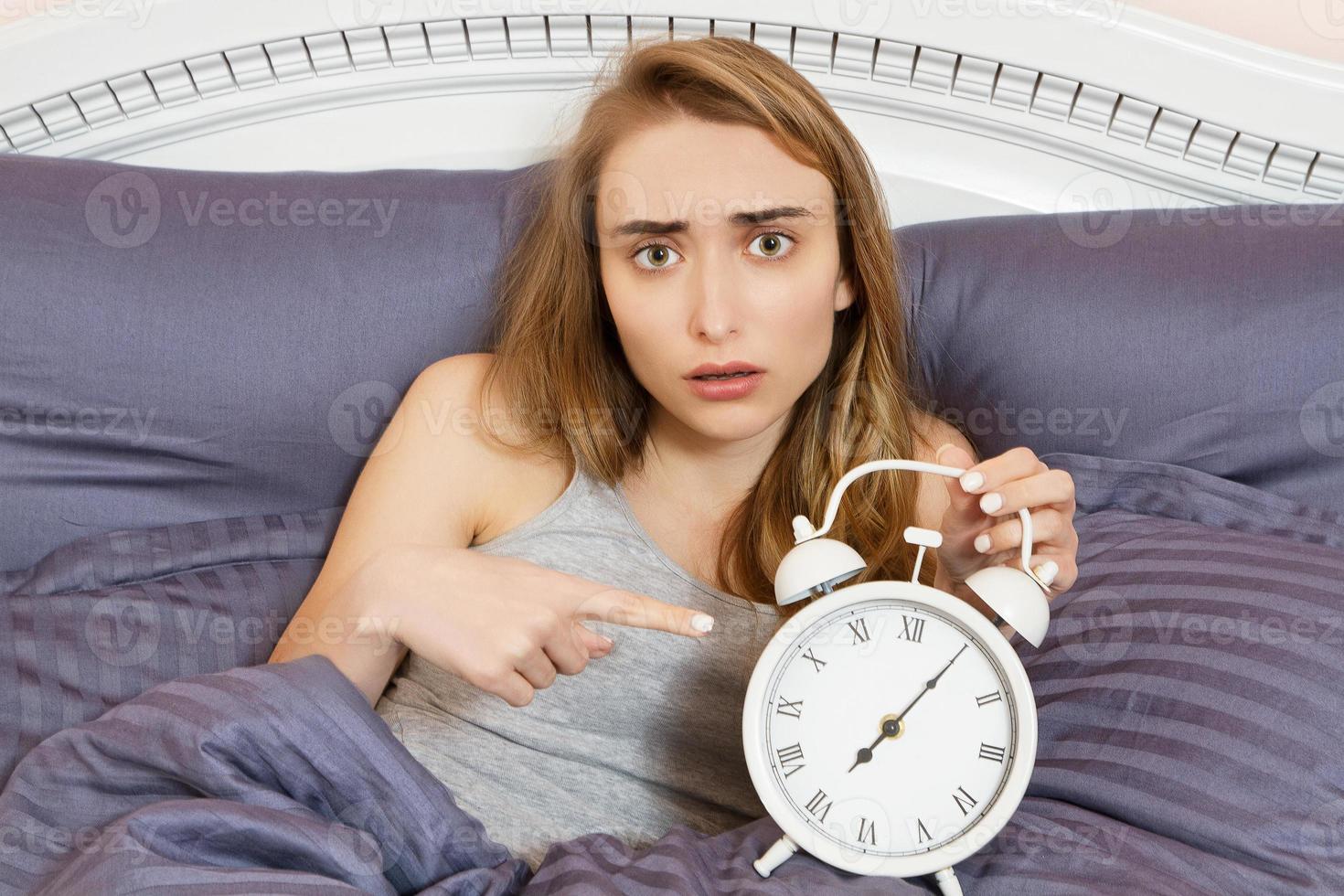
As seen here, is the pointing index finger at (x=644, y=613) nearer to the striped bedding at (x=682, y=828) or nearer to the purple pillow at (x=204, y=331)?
the striped bedding at (x=682, y=828)

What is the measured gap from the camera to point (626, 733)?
1192 millimetres

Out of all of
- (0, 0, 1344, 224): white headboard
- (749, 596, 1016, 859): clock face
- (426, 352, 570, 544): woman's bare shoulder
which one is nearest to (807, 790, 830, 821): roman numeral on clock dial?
(749, 596, 1016, 859): clock face

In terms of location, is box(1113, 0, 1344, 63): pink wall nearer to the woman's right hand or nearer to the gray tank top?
the gray tank top

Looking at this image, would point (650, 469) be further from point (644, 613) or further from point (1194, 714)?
point (1194, 714)

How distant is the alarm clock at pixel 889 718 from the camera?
34.5 inches

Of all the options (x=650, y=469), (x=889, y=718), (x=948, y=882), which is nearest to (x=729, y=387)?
(x=650, y=469)

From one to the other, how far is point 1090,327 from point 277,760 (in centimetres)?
98

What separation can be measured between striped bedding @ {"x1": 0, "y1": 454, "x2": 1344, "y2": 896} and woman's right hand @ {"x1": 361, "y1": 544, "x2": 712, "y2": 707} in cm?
8

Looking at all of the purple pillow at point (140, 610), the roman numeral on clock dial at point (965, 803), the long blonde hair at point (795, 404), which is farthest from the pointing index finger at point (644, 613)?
the purple pillow at point (140, 610)

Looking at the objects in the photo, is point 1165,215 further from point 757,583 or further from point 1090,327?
point 757,583

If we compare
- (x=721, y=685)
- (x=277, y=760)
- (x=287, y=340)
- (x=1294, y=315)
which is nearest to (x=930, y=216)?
(x=1294, y=315)

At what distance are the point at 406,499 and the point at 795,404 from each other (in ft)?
1.56

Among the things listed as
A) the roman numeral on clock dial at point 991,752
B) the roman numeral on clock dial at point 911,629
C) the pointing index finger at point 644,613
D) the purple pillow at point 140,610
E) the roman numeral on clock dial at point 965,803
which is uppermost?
the pointing index finger at point 644,613

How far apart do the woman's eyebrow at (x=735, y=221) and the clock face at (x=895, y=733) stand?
42 cm
